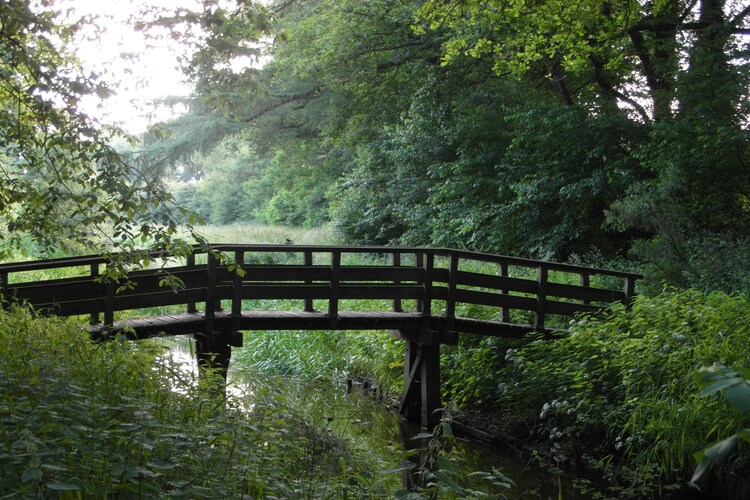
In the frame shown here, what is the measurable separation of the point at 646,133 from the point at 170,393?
13859 millimetres

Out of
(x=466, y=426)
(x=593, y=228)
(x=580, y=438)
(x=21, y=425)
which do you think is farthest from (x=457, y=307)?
(x=21, y=425)

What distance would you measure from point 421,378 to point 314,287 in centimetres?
223

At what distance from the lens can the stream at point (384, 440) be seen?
6891mm

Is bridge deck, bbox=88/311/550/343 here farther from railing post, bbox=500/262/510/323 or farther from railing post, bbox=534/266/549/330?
railing post, bbox=500/262/510/323

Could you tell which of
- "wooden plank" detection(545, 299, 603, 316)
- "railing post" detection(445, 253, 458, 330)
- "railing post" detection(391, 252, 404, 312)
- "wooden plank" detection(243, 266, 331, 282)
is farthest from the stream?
"wooden plank" detection(545, 299, 603, 316)

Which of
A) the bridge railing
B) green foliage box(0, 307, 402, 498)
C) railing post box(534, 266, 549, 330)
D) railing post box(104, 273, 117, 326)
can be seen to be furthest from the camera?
railing post box(534, 266, 549, 330)

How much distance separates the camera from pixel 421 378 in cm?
1139

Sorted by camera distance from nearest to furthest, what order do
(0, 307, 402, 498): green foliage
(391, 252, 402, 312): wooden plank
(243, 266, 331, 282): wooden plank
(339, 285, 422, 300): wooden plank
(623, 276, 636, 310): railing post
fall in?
(0, 307, 402, 498): green foliage
(243, 266, 331, 282): wooden plank
(339, 285, 422, 300): wooden plank
(391, 252, 402, 312): wooden plank
(623, 276, 636, 310): railing post

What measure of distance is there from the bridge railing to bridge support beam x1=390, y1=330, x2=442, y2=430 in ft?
1.27

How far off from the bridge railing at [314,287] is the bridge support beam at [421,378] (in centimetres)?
39

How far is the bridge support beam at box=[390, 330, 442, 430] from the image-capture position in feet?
36.1

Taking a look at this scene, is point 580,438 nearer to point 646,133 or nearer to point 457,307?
point 457,307

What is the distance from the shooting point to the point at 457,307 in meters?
13.2

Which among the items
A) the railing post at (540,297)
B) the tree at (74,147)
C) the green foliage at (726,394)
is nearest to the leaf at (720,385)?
the green foliage at (726,394)
